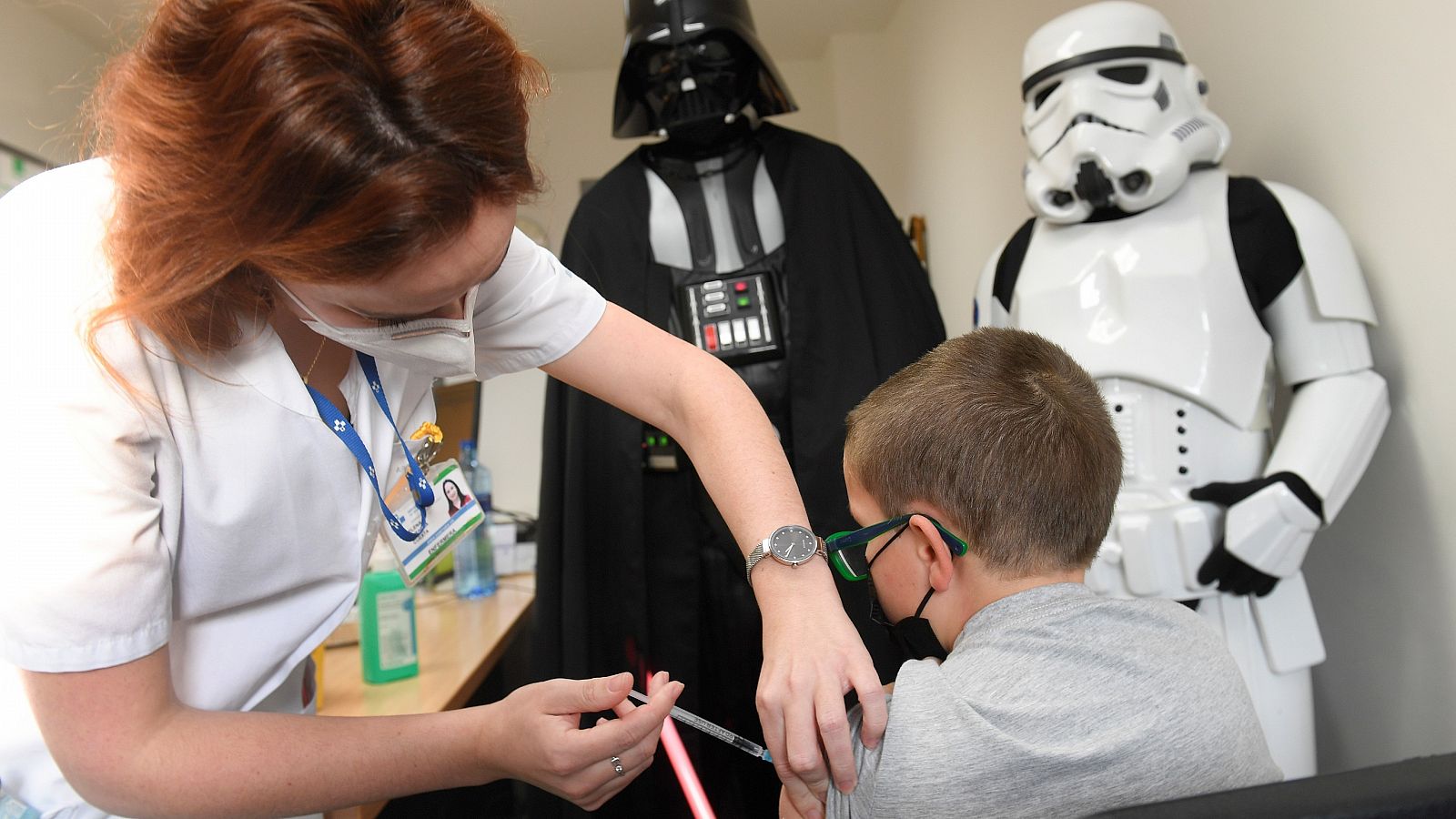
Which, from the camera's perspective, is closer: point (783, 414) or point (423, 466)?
point (423, 466)

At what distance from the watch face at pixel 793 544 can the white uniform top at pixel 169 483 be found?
35cm

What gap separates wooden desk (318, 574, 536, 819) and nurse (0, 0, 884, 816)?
57 cm

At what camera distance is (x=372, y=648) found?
1.97 metres

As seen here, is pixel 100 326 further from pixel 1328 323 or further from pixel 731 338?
pixel 1328 323

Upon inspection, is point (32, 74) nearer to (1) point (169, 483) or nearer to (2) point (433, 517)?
(2) point (433, 517)

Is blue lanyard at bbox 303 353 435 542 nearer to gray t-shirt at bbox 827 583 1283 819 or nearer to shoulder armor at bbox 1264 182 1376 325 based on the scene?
gray t-shirt at bbox 827 583 1283 819

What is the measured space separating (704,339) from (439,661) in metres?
0.94

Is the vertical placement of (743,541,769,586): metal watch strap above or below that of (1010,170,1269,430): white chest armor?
below

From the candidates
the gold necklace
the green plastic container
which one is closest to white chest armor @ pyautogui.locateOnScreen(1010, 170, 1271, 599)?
the gold necklace

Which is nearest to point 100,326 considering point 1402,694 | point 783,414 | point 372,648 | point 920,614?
point 920,614

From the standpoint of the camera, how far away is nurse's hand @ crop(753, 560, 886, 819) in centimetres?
81

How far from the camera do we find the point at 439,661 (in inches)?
86.1

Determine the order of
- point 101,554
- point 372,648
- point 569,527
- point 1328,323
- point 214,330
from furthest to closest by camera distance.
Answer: point 569,527 < point 372,648 < point 1328,323 < point 214,330 < point 101,554

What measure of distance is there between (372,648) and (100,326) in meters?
1.39
